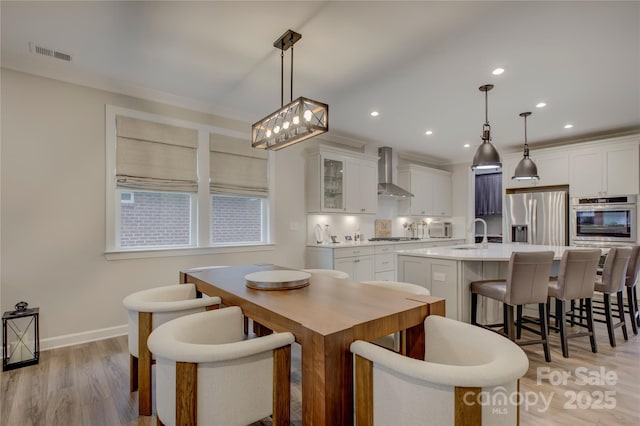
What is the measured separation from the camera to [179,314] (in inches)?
73.6

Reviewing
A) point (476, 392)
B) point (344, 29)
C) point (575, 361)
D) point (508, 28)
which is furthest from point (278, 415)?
point (508, 28)

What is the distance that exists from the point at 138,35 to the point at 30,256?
2155 mm

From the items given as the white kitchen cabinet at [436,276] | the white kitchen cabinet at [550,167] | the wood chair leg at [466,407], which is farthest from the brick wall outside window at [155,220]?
the white kitchen cabinet at [550,167]

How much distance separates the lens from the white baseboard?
291cm

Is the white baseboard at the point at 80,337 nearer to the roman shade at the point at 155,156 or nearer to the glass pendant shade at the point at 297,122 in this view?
the roman shade at the point at 155,156

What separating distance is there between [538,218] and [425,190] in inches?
77.6

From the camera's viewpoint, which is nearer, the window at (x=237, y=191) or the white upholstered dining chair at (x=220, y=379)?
the white upholstered dining chair at (x=220, y=379)

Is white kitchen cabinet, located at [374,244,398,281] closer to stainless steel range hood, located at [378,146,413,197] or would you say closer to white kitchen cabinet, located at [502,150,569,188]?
stainless steel range hood, located at [378,146,413,197]

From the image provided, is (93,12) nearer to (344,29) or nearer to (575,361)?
(344,29)

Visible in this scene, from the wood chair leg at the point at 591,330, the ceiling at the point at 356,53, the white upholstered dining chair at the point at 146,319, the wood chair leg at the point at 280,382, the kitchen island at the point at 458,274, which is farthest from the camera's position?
the kitchen island at the point at 458,274

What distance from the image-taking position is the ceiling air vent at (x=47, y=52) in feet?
8.35

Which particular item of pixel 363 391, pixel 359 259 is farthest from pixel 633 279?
pixel 363 391

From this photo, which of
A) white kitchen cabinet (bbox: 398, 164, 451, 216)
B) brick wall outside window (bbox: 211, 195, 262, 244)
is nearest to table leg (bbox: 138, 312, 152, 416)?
brick wall outside window (bbox: 211, 195, 262, 244)

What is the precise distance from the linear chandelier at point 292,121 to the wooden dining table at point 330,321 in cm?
107
